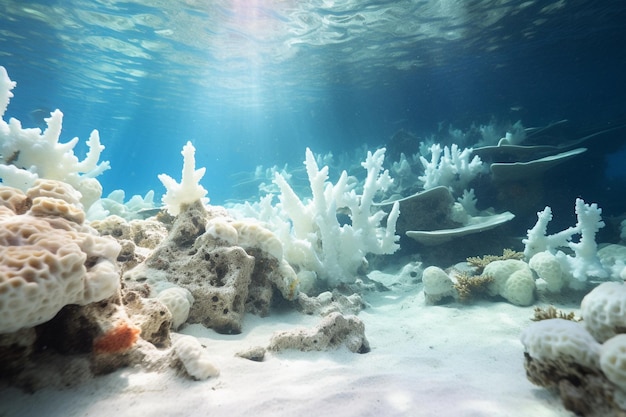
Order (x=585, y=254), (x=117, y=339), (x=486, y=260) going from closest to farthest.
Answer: (x=117, y=339) < (x=585, y=254) < (x=486, y=260)

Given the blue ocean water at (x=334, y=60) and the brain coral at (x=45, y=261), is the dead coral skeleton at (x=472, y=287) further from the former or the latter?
the blue ocean water at (x=334, y=60)

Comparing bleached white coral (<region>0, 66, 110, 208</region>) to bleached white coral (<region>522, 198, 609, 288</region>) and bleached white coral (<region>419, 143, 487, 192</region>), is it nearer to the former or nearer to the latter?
bleached white coral (<region>522, 198, 609, 288</region>)

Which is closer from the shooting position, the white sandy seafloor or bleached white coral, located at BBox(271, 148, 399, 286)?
the white sandy seafloor

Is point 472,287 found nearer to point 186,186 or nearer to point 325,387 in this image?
point 325,387

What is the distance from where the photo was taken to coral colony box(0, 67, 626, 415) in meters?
1.67

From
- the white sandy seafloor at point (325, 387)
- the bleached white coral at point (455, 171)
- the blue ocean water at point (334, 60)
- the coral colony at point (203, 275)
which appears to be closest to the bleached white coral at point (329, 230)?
the coral colony at point (203, 275)

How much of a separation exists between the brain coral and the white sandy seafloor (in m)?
0.52

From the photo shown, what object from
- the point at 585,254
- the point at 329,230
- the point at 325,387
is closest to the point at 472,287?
the point at 585,254

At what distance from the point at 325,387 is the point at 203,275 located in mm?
1844

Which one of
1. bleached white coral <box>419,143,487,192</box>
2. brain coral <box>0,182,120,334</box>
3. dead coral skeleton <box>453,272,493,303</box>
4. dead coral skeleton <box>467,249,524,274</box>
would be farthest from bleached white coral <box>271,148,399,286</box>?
bleached white coral <box>419,143,487,192</box>

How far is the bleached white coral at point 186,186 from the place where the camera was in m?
3.75

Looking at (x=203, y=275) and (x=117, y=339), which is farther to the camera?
(x=203, y=275)

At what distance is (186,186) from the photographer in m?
3.82

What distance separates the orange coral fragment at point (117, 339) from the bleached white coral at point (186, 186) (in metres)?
2.09
